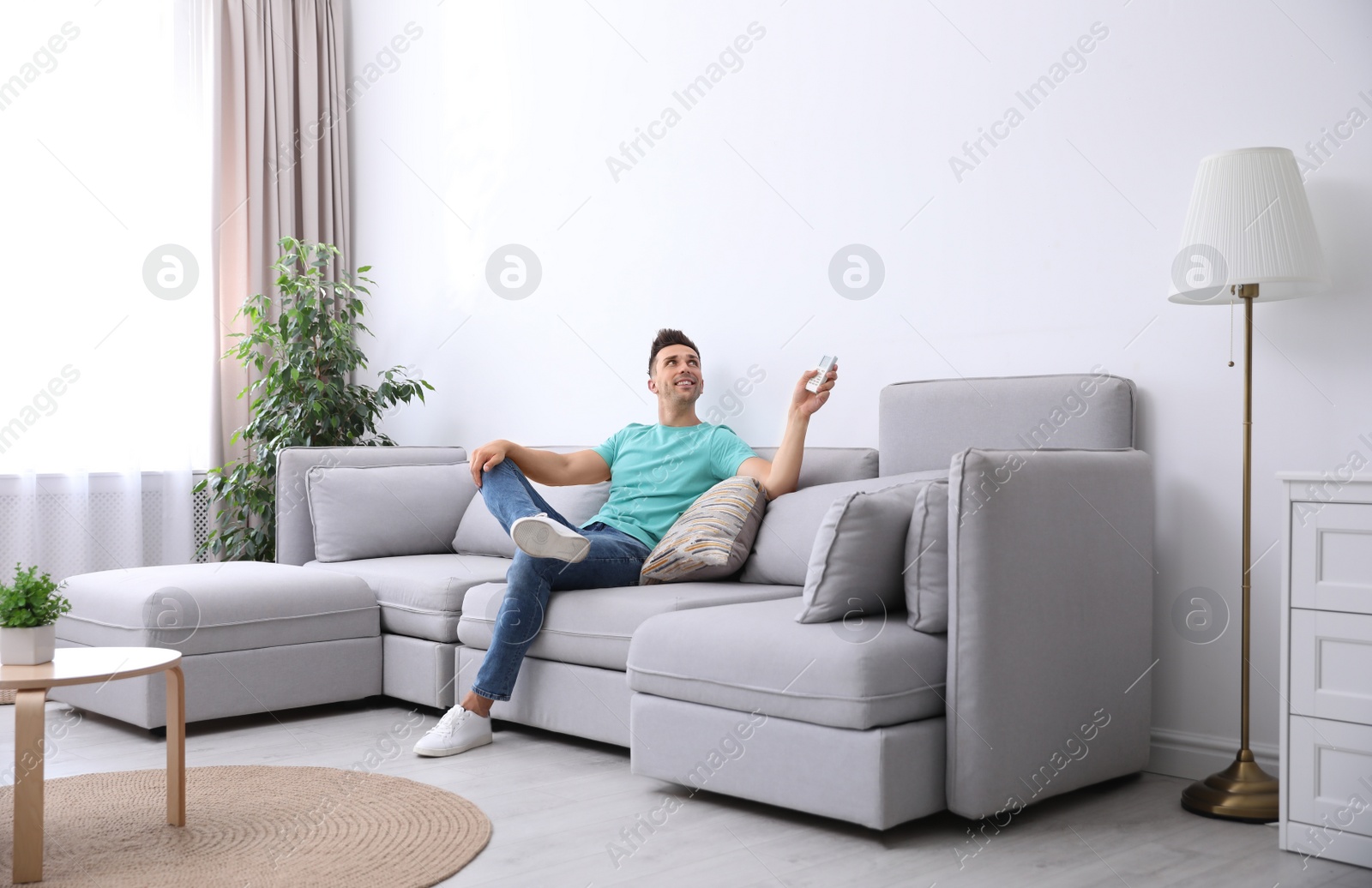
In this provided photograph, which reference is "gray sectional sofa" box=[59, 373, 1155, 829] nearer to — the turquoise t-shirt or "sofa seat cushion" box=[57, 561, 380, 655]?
"sofa seat cushion" box=[57, 561, 380, 655]

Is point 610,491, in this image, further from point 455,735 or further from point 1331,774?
point 1331,774

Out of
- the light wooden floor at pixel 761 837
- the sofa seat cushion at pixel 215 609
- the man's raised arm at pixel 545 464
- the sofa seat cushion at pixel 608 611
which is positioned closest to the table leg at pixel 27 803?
the light wooden floor at pixel 761 837

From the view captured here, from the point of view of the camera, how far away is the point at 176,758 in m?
2.34

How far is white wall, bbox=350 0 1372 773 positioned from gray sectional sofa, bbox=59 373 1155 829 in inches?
8.3

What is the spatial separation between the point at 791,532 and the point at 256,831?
144cm

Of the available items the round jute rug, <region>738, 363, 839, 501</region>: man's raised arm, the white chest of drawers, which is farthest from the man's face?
the white chest of drawers

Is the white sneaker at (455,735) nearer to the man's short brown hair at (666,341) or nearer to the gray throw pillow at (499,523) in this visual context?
the gray throw pillow at (499,523)

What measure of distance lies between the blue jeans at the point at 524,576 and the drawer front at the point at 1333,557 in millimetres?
1625

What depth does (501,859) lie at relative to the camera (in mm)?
2141

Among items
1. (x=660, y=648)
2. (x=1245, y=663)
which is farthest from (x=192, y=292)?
(x=1245, y=663)

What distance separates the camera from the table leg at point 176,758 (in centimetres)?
233

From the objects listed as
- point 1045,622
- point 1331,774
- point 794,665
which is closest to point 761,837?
point 794,665

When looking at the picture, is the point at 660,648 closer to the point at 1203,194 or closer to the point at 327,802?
the point at 327,802

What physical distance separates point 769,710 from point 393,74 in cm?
397
